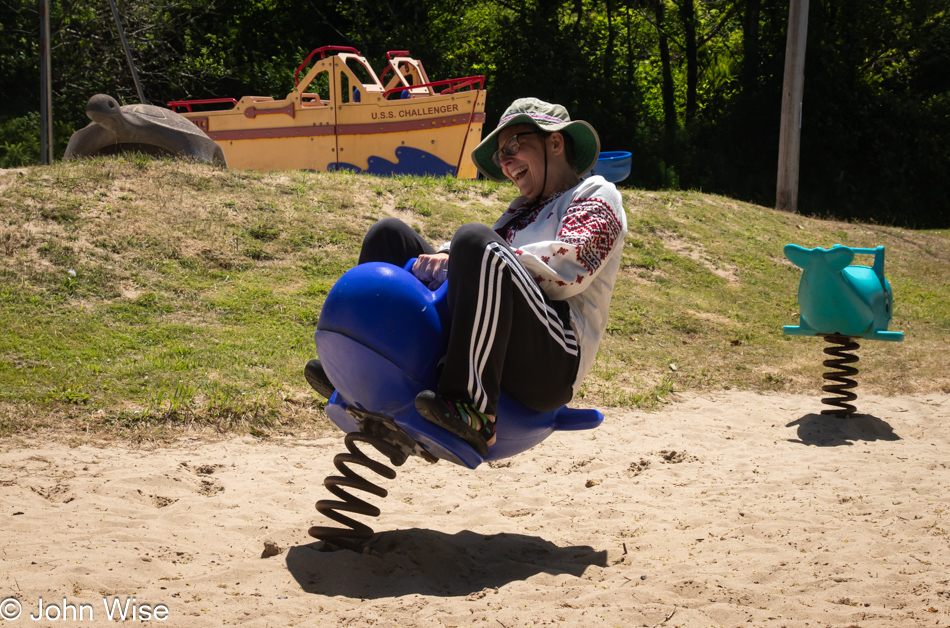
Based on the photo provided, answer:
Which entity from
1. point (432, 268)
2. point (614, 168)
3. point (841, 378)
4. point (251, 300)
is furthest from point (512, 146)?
point (251, 300)

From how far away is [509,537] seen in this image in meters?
3.70

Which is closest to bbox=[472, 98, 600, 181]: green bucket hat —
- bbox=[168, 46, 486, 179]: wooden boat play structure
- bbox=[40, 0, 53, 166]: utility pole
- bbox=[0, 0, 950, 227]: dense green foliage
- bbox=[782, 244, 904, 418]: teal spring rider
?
bbox=[782, 244, 904, 418]: teal spring rider

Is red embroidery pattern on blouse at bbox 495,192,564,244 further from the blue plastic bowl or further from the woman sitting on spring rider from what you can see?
the blue plastic bowl

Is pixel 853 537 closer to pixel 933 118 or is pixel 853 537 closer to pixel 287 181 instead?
pixel 287 181

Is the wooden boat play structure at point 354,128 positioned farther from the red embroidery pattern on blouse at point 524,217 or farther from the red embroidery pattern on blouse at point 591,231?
the red embroidery pattern on blouse at point 591,231

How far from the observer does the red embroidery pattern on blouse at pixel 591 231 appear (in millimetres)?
2977

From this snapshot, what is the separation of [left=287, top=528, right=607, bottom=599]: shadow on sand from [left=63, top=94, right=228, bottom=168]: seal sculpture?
7.95 meters

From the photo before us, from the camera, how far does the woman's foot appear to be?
104 inches

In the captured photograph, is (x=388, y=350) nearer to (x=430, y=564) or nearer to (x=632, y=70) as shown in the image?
(x=430, y=564)

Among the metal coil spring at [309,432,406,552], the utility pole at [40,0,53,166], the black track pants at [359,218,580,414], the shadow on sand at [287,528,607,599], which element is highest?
Answer: the utility pole at [40,0,53,166]

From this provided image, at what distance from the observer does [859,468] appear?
482 cm

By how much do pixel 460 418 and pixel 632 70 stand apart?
22.2 m

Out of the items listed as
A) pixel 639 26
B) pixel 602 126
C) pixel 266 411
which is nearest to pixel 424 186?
pixel 266 411

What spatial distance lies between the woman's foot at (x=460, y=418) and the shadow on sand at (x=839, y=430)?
137 inches
